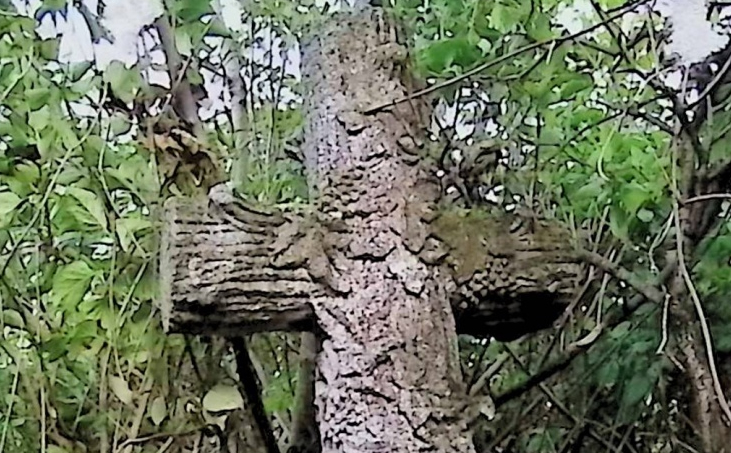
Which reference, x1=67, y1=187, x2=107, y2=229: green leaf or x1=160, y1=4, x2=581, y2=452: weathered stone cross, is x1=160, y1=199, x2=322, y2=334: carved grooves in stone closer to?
x1=160, y1=4, x2=581, y2=452: weathered stone cross

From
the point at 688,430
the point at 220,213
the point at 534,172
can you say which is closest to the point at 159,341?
the point at 220,213

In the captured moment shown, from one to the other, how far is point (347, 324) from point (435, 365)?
0.20 ft

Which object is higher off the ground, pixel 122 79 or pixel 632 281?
pixel 122 79

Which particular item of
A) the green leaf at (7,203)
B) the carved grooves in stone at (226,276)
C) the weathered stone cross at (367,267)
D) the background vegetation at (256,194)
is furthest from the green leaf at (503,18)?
the green leaf at (7,203)

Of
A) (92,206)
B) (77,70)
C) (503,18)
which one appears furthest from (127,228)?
(503,18)

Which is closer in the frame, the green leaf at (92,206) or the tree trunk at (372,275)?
the tree trunk at (372,275)

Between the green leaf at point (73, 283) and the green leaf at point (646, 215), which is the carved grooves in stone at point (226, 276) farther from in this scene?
the green leaf at point (646, 215)

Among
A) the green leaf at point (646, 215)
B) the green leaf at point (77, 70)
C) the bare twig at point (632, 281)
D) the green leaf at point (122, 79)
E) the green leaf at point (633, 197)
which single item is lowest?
the bare twig at point (632, 281)

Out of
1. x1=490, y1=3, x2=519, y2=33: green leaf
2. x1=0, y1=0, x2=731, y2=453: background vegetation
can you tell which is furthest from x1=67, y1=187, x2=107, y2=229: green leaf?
x1=490, y1=3, x2=519, y2=33: green leaf

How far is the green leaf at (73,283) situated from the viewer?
2.33 feet

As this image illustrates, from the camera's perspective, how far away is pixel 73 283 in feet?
2.34

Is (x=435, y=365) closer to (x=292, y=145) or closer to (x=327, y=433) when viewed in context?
(x=327, y=433)

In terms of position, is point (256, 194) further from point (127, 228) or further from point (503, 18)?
point (503, 18)

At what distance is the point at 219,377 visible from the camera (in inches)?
32.0
